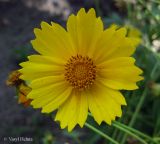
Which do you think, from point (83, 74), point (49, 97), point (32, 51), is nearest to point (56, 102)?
point (49, 97)

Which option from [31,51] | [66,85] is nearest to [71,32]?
[66,85]

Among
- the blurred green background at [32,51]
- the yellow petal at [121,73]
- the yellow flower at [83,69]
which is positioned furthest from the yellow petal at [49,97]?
the blurred green background at [32,51]

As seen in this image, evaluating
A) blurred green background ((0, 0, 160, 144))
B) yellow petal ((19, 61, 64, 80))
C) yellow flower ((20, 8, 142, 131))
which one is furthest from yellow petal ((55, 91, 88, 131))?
blurred green background ((0, 0, 160, 144))

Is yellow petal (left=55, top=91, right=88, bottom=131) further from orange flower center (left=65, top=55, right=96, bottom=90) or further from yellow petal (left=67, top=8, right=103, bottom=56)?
yellow petal (left=67, top=8, right=103, bottom=56)

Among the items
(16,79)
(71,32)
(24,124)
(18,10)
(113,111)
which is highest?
(18,10)

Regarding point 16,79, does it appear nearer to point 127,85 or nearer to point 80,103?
point 80,103

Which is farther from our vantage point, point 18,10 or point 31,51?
point 18,10
